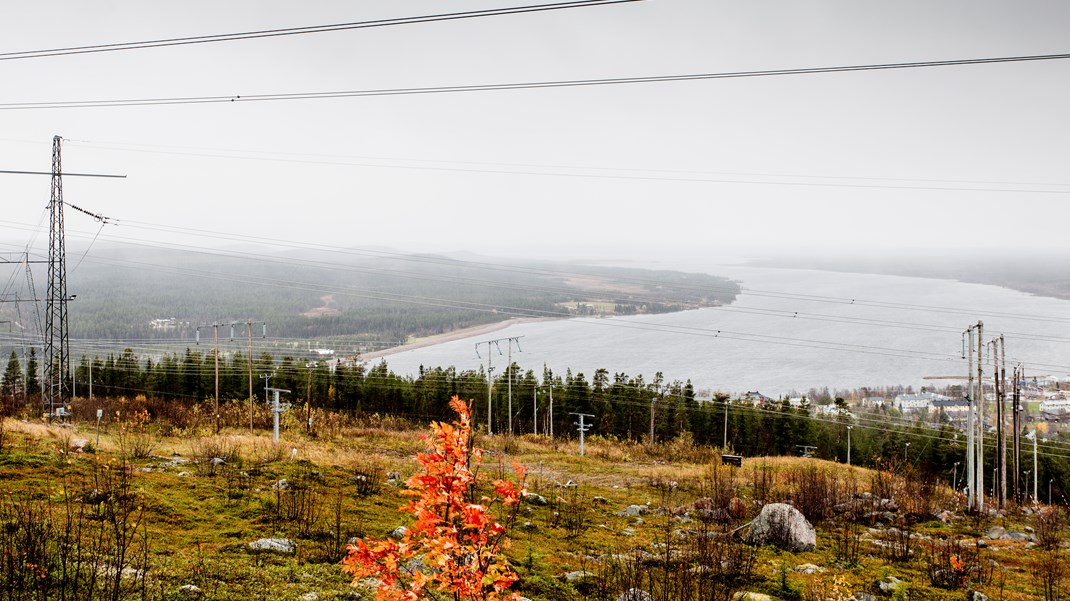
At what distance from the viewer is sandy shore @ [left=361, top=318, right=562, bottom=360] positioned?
261 ft

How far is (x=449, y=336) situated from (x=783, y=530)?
88.9 meters

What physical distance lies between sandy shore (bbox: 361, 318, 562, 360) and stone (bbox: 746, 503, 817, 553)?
220ft

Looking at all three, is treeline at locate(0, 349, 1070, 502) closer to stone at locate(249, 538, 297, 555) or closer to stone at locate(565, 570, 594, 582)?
stone at locate(565, 570, 594, 582)

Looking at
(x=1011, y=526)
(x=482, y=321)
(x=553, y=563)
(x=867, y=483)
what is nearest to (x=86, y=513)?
(x=553, y=563)

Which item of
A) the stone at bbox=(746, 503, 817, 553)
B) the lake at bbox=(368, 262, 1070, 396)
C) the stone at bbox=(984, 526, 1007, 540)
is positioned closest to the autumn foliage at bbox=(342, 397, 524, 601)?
the stone at bbox=(746, 503, 817, 553)

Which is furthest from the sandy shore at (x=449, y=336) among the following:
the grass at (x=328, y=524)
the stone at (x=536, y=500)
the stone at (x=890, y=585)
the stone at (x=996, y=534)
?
the stone at (x=890, y=585)

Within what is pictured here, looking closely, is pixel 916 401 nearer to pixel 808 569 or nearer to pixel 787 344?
pixel 787 344

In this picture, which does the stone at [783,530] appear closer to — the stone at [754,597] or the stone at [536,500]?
the stone at [754,597]

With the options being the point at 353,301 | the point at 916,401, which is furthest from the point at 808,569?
the point at 353,301

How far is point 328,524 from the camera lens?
10.0m

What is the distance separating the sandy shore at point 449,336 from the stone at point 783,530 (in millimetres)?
67095

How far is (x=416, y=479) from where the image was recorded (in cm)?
470

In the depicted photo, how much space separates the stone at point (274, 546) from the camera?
832 cm

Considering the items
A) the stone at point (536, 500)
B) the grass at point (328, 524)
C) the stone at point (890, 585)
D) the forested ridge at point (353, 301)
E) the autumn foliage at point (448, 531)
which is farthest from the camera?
the forested ridge at point (353, 301)
